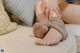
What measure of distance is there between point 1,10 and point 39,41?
385 millimetres

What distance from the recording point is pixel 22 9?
1.29m

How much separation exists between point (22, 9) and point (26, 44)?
387 millimetres

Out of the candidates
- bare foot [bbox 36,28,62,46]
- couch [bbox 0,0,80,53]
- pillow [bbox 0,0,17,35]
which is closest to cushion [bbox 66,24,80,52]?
couch [bbox 0,0,80,53]

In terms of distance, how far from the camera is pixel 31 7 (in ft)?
4.39

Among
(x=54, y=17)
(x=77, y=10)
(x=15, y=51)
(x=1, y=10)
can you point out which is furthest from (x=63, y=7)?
(x=15, y=51)

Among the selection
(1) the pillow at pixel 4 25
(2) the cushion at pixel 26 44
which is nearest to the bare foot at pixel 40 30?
(2) the cushion at pixel 26 44

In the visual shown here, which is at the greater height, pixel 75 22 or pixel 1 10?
pixel 1 10

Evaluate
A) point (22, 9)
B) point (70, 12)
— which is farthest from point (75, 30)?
point (22, 9)

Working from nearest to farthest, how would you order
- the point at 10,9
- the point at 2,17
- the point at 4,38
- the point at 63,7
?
the point at 4,38
the point at 2,17
the point at 10,9
the point at 63,7

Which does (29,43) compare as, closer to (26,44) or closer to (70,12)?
(26,44)

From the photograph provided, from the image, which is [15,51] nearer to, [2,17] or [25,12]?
[2,17]

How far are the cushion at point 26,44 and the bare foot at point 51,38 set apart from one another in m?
0.02

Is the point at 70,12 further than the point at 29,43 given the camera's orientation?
Yes

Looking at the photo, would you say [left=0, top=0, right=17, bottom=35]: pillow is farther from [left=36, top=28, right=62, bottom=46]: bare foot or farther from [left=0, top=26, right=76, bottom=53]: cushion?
[left=36, top=28, right=62, bottom=46]: bare foot
